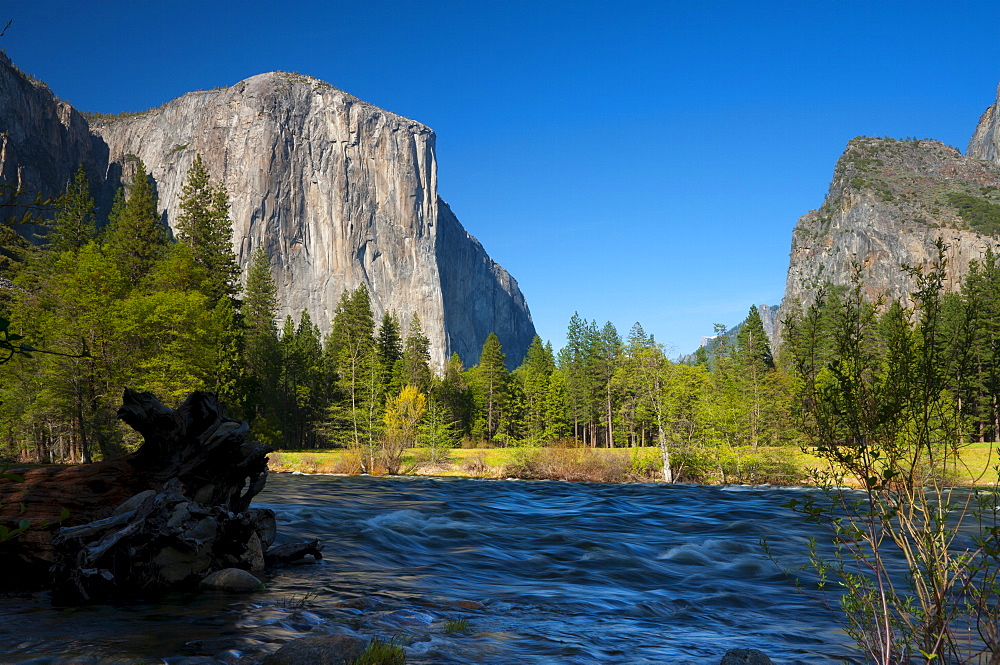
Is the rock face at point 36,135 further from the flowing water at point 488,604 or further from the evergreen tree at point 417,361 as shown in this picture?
the flowing water at point 488,604

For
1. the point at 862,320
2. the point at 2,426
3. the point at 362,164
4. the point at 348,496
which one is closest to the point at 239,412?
the point at 2,426

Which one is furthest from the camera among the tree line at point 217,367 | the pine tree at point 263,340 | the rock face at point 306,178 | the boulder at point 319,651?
the rock face at point 306,178

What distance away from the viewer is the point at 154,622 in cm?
604

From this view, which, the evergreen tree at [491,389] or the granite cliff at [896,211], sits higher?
the granite cliff at [896,211]

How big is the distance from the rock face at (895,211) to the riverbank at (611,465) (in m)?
126

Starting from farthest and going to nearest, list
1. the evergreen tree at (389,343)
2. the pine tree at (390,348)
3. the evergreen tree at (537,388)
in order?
the evergreen tree at (537,388), the evergreen tree at (389,343), the pine tree at (390,348)

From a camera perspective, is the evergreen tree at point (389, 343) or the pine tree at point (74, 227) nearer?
the pine tree at point (74, 227)

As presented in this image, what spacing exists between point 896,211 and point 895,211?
27 cm

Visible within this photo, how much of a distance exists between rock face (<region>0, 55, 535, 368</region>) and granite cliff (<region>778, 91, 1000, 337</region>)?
109m

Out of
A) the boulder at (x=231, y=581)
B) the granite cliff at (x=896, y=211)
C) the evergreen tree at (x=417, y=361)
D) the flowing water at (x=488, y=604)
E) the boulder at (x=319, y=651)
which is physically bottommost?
the flowing water at (x=488, y=604)

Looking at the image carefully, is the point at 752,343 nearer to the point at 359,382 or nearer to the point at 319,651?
the point at 359,382

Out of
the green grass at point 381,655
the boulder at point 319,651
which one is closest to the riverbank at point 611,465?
the green grass at point 381,655

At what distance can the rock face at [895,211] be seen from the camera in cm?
15388

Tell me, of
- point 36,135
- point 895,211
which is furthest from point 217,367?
point 895,211
